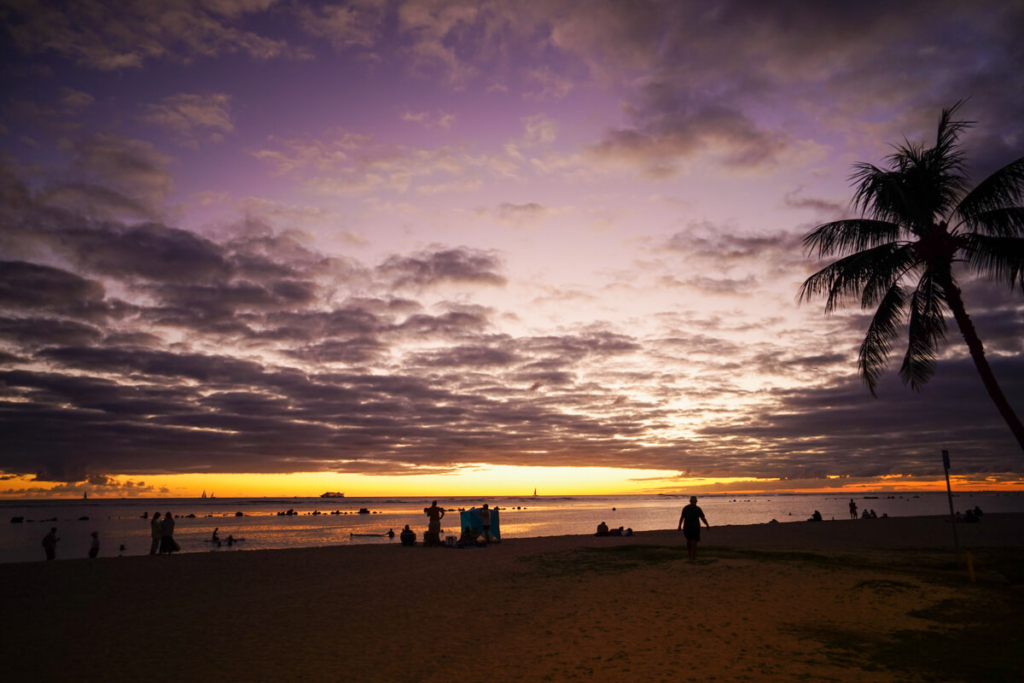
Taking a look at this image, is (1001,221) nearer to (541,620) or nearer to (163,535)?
(541,620)

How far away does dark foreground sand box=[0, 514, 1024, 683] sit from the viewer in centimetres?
952

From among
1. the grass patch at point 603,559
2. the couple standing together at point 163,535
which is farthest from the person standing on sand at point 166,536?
the grass patch at point 603,559

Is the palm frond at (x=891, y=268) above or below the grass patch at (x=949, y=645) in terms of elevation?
above

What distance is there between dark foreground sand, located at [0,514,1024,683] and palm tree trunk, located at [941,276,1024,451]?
3.99m

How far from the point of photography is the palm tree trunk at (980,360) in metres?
14.6

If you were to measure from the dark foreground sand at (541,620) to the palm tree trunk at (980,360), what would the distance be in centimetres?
399

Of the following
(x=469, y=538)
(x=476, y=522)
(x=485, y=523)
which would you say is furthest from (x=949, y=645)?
(x=476, y=522)

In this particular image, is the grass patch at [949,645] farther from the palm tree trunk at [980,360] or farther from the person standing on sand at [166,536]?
the person standing on sand at [166,536]

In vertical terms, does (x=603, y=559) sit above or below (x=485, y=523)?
below

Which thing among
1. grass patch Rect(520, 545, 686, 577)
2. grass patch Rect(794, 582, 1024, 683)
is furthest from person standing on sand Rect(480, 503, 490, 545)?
grass patch Rect(794, 582, 1024, 683)

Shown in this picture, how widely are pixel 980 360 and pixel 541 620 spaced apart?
1241 centimetres

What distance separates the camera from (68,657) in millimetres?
10977

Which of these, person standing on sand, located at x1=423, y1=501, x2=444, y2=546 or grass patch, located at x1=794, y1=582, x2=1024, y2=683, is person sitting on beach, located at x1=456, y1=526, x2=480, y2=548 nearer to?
person standing on sand, located at x1=423, y1=501, x2=444, y2=546

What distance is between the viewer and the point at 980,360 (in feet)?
48.5
